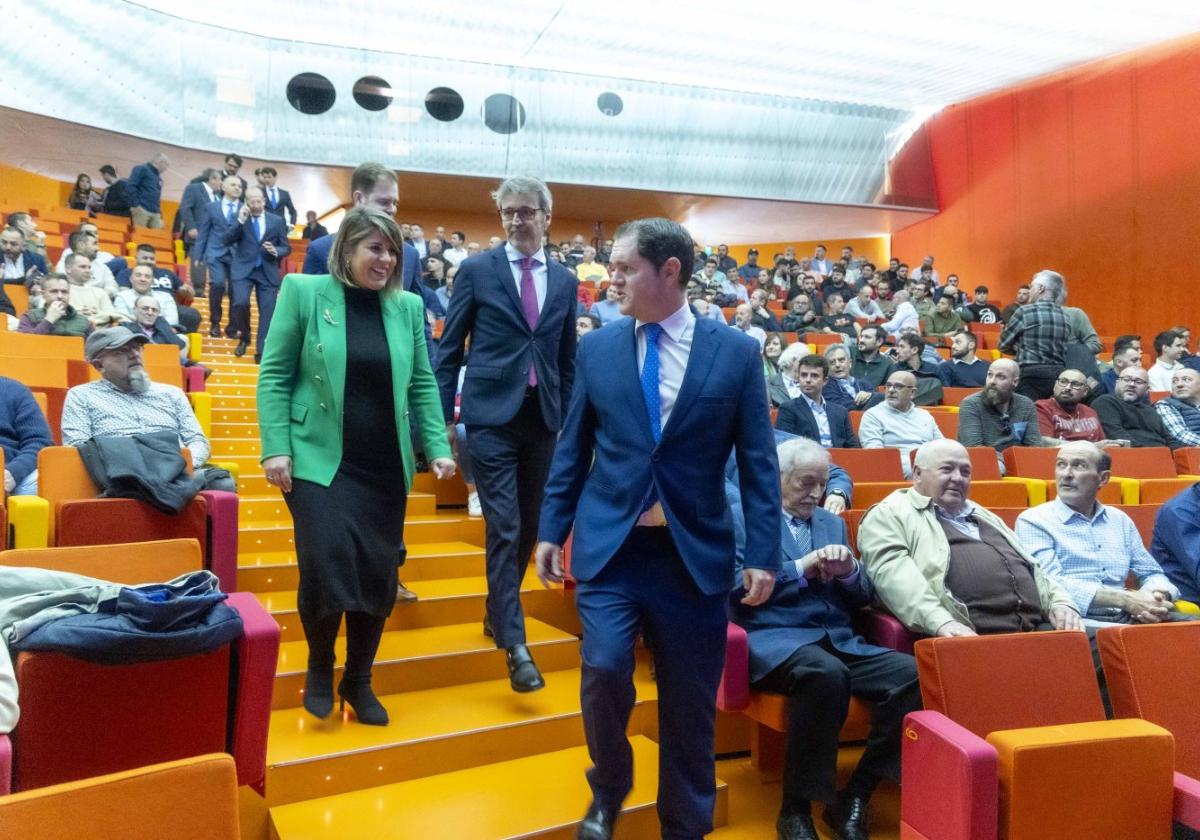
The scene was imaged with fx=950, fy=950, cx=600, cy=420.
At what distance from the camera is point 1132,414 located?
476 cm

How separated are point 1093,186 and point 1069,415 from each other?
779 centimetres

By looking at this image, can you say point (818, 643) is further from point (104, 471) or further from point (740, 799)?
point (104, 471)

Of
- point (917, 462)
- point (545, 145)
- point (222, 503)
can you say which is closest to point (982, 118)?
point (545, 145)

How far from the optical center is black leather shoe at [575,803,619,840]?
173 centimetres

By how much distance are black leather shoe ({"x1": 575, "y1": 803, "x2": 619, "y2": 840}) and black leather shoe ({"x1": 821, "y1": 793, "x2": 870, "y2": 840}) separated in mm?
624

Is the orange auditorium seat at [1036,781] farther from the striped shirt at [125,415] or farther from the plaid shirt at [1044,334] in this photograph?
the plaid shirt at [1044,334]

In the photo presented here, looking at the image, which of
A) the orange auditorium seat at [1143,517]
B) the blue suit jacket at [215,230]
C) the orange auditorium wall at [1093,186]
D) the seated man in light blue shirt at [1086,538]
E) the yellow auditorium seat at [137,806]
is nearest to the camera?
the yellow auditorium seat at [137,806]

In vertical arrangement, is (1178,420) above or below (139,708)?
above

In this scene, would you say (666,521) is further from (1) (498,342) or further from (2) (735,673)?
(1) (498,342)

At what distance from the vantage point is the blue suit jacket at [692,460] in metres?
1.65

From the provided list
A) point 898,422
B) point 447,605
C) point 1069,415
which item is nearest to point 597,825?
point 447,605

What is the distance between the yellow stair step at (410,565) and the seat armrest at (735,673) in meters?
1.18

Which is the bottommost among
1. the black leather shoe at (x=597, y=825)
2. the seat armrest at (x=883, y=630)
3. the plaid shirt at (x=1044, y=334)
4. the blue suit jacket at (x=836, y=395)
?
the black leather shoe at (x=597, y=825)

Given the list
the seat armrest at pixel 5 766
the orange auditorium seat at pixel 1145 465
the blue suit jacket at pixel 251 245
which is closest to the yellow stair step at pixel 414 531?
the seat armrest at pixel 5 766
